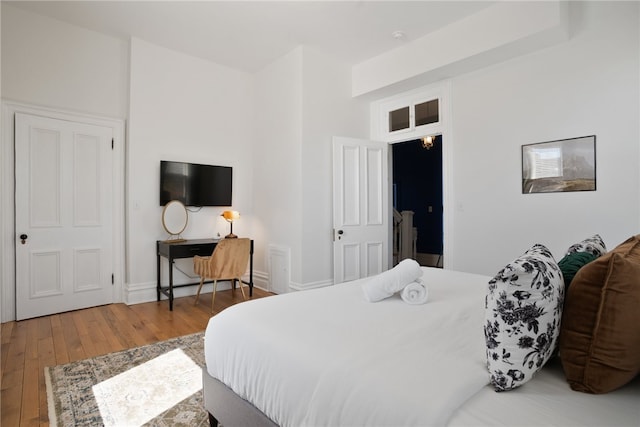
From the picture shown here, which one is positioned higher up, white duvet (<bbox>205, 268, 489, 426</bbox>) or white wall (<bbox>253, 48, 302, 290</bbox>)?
white wall (<bbox>253, 48, 302, 290</bbox>)

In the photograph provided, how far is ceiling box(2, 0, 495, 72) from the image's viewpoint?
3.42 meters

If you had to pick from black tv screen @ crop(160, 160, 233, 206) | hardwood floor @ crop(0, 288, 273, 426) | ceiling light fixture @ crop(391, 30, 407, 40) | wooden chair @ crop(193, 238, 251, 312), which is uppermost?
ceiling light fixture @ crop(391, 30, 407, 40)

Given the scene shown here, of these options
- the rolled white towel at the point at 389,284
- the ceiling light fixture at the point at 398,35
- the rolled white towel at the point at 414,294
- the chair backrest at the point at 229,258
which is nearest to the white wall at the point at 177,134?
the chair backrest at the point at 229,258

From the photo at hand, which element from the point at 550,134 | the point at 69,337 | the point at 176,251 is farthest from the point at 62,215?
the point at 550,134

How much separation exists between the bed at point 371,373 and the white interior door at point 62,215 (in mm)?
3105

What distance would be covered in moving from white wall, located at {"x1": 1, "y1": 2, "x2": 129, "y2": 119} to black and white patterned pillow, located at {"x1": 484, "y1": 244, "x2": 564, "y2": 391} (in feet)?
15.0

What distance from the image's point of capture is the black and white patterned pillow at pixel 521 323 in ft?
3.24

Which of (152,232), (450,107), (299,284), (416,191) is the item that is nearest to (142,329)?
(152,232)

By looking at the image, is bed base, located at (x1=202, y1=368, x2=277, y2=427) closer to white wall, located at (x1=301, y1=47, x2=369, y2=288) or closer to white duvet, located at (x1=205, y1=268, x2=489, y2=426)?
white duvet, located at (x1=205, y1=268, x2=489, y2=426)

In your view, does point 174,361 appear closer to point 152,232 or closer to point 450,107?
point 152,232

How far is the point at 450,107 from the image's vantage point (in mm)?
4059

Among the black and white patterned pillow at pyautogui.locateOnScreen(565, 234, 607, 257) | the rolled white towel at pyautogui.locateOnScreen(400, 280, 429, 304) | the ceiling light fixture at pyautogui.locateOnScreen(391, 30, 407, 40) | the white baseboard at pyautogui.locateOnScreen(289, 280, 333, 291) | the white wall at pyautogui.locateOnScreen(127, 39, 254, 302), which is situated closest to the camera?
the black and white patterned pillow at pyautogui.locateOnScreen(565, 234, 607, 257)

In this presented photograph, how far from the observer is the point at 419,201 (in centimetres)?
715

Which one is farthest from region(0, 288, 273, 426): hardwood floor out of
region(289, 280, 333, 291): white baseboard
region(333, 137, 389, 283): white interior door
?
region(333, 137, 389, 283): white interior door
